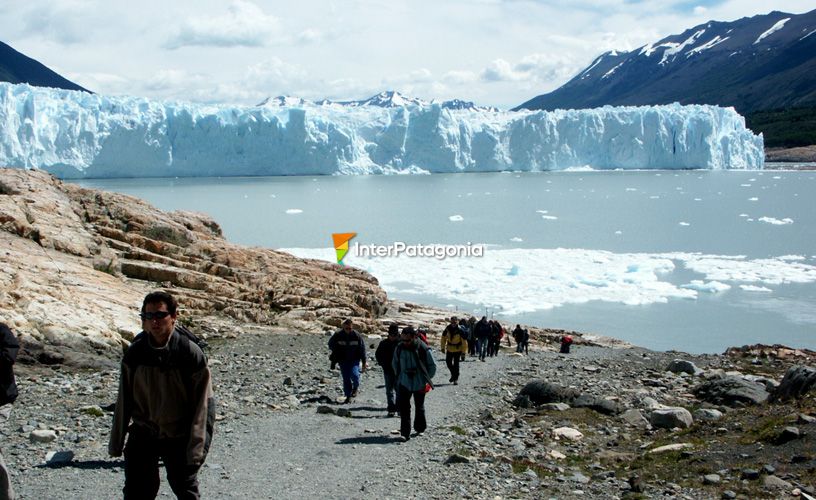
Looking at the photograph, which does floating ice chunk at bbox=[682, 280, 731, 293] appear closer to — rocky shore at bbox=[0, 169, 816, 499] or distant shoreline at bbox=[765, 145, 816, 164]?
rocky shore at bbox=[0, 169, 816, 499]

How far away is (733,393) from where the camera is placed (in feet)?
33.8

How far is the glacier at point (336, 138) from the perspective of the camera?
7194 centimetres

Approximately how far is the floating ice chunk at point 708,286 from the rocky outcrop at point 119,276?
12.9m

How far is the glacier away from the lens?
236 feet

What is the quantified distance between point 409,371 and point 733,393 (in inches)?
206

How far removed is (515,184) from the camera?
81.8 m

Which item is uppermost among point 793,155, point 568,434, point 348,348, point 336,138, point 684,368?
point 793,155

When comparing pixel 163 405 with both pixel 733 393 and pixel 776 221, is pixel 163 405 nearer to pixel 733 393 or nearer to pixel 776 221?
pixel 733 393

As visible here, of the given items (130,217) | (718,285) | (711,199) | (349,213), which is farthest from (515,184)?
(130,217)

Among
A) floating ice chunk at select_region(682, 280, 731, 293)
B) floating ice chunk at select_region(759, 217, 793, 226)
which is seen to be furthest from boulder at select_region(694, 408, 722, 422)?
floating ice chunk at select_region(759, 217, 793, 226)

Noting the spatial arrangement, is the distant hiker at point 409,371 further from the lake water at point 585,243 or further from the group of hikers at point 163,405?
the lake water at point 585,243

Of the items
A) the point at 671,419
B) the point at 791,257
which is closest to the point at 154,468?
the point at 671,419

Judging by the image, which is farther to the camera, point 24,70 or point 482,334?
point 24,70

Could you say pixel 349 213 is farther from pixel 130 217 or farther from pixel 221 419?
pixel 221 419
